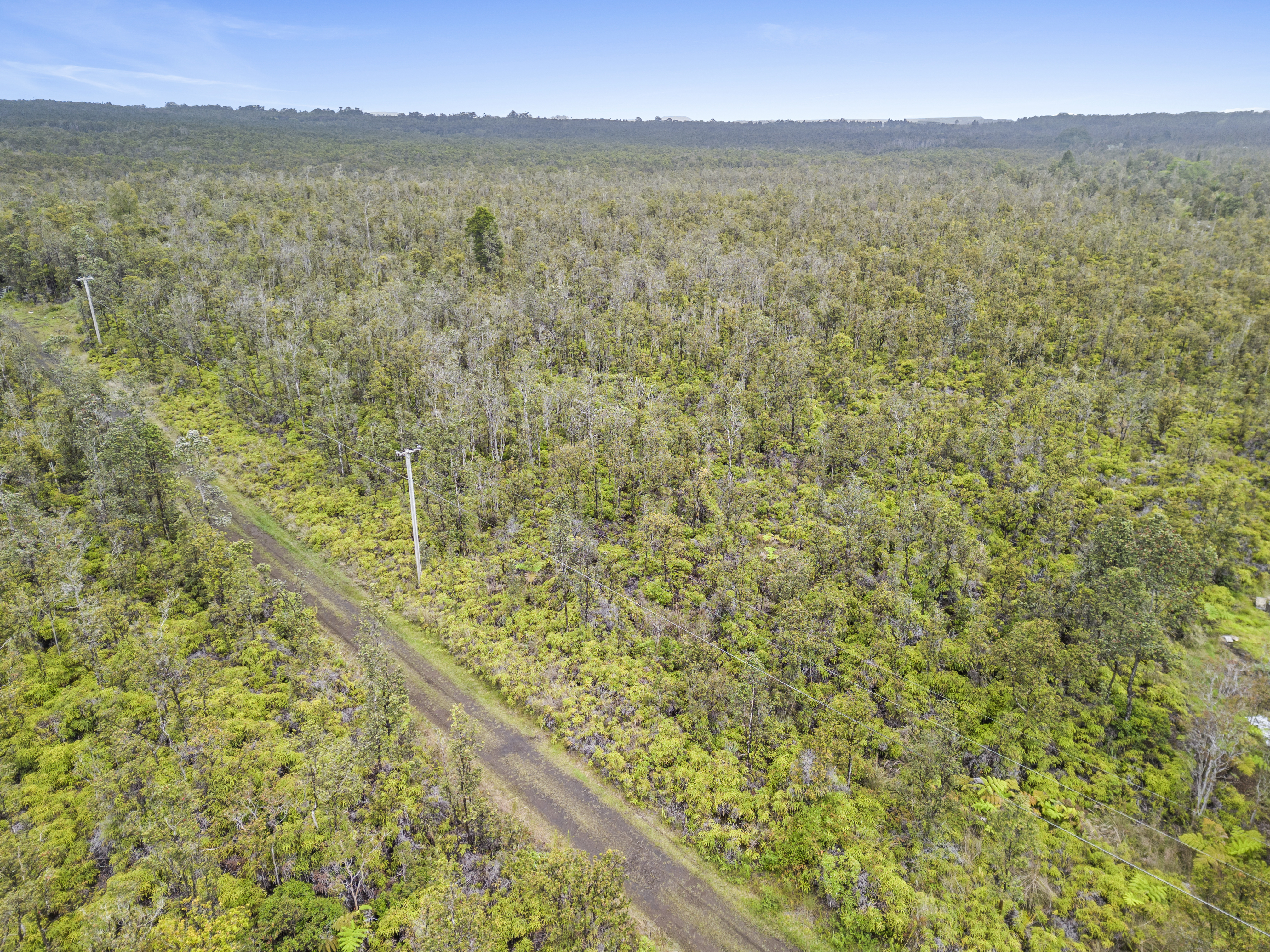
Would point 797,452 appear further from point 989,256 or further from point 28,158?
point 28,158

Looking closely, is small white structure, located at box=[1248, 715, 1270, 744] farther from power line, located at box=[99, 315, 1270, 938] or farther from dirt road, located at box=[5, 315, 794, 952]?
dirt road, located at box=[5, 315, 794, 952]

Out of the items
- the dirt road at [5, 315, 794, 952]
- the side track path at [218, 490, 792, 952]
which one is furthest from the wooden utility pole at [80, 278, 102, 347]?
the dirt road at [5, 315, 794, 952]

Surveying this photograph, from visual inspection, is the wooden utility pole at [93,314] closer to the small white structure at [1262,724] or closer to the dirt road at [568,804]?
the dirt road at [568,804]

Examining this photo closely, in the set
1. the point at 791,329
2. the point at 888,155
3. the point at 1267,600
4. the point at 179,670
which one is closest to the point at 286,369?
the point at 179,670

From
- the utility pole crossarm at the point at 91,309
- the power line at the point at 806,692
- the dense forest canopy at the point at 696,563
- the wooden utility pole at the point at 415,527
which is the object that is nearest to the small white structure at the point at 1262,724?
the dense forest canopy at the point at 696,563

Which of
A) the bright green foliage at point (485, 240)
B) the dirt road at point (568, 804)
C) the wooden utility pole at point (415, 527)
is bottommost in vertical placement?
the dirt road at point (568, 804)
